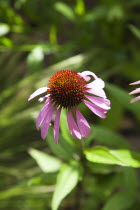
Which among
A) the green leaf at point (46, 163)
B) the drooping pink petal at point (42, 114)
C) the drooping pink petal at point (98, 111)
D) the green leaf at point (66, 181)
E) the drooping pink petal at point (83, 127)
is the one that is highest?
the drooping pink petal at point (42, 114)

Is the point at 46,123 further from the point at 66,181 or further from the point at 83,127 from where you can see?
the point at 66,181

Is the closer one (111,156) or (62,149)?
(111,156)

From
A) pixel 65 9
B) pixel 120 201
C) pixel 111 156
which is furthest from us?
pixel 65 9

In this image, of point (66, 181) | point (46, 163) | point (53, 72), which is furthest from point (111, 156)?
point (53, 72)

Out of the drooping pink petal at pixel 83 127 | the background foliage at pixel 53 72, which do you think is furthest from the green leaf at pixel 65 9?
the drooping pink petal at pixel 83 127

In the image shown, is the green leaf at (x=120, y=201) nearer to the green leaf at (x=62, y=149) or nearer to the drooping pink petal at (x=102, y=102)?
the green leaf at (x=62, y=149)

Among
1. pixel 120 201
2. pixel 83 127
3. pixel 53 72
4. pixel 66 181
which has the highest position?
pixel 53 72
